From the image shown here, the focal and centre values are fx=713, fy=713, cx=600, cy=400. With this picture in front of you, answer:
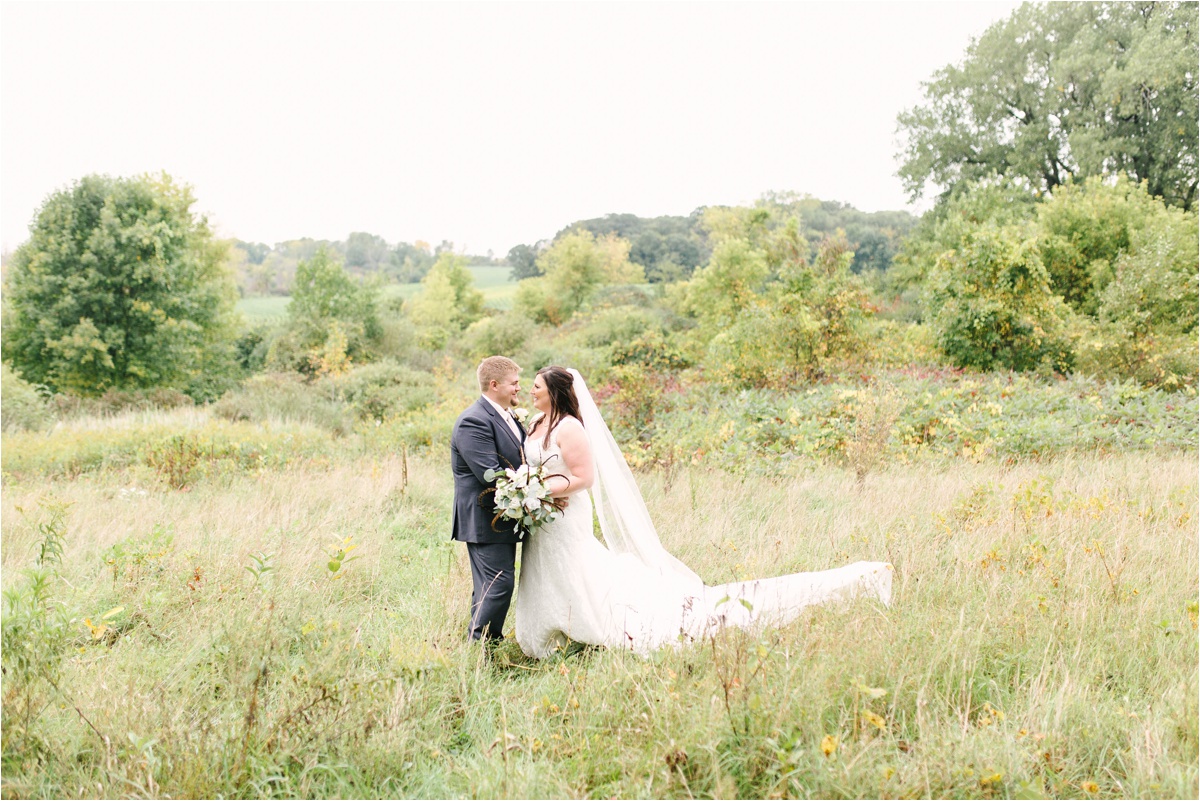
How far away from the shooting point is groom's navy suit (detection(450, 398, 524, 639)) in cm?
418

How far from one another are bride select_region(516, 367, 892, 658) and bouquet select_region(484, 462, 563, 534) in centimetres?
13

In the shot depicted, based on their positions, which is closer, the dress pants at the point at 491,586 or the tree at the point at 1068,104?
the dress pants at the point at 491,586

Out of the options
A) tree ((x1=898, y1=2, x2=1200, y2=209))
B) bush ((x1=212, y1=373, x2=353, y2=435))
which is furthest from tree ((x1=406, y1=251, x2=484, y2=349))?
tree ((x1=898, y1=2, x2=1200, y2=209))

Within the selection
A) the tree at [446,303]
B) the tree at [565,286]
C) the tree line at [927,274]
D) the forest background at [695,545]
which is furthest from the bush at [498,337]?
the tree at [565,286]

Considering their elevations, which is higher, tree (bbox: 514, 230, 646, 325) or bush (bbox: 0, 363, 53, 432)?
tree (bbox: 514, 230, 646, 325)

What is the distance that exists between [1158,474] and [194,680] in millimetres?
8138

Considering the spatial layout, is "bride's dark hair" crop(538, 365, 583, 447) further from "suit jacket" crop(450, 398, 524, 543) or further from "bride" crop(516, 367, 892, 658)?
"suit jacket" crop(450, 398, 524, 543)

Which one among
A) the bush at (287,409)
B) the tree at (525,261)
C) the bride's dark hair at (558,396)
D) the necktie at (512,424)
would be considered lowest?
the bush at (287,409)

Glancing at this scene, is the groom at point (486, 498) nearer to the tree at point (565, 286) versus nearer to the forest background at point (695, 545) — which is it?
the forest background at point (695, 545)

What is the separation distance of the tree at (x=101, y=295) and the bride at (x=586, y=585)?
23.0m

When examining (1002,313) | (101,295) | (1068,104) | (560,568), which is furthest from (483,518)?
(1068,104)

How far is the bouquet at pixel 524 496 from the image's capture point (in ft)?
12.9

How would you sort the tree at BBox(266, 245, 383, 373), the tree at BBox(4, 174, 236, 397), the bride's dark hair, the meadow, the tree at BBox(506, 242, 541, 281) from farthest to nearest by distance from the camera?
1. the tree at BBox(506, 242, 541, 281)
2. the tree at BBox(266, 245, 383, 373)
3. the tree at BBox(4, 174, 236, 397)
4. the bride's dark hair
5. the meadow

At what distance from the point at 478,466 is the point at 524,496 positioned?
385 mm
